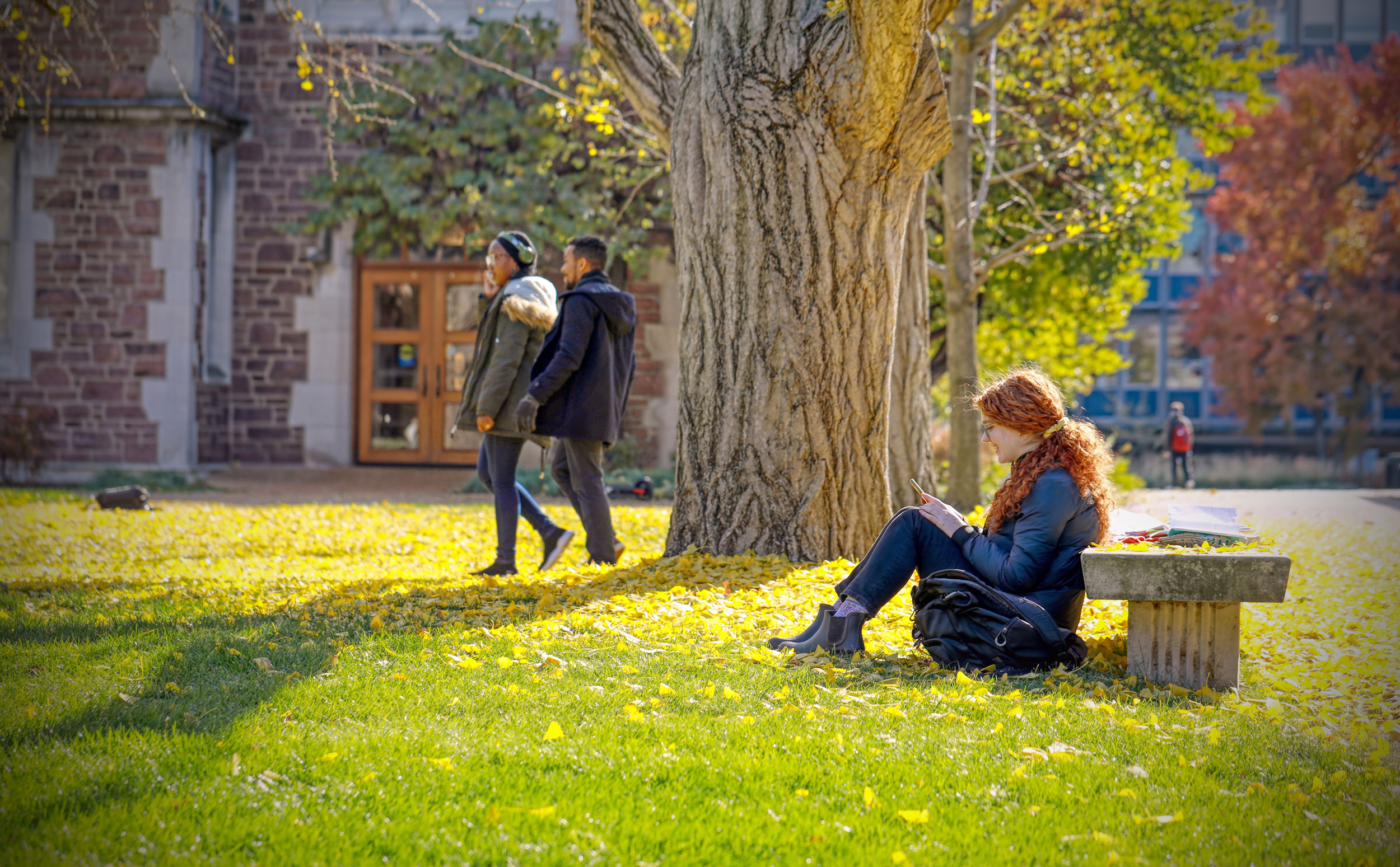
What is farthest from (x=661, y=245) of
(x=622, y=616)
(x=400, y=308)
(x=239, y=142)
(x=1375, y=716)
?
(x=1375, y=716)

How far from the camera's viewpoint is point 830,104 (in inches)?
229

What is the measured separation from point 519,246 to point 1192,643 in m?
3.95

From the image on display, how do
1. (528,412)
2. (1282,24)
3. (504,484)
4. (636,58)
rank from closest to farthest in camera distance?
(528,412)
(504,484)
(636,58)
(1282,24)

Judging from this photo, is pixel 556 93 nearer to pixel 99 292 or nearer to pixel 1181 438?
pixel 99 292

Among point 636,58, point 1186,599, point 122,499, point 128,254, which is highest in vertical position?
point 636,58

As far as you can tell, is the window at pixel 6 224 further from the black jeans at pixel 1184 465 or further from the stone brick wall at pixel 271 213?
the black jeans at pixel 1184 465

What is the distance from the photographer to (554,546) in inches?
254

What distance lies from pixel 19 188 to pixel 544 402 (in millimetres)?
10982

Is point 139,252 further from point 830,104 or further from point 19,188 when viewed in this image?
point 830,104

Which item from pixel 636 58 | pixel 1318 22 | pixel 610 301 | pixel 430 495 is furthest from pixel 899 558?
pixel 1318 22

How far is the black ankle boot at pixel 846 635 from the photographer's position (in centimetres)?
424

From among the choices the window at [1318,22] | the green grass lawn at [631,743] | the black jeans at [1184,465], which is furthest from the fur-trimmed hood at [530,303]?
the window at [1318,22]

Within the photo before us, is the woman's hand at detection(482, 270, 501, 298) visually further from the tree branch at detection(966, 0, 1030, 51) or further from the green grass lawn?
the tree branch at detection(966, 0, 1030, 51)

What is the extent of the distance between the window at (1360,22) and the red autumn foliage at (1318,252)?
7828 millimetres
